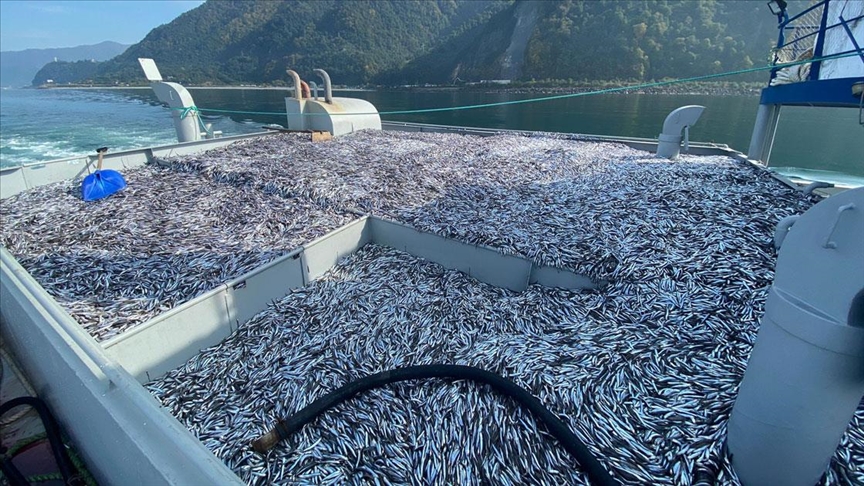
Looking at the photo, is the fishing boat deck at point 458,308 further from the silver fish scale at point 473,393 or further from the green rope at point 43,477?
the green rope at point 43,477

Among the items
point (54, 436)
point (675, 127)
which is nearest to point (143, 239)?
point (54, 436)

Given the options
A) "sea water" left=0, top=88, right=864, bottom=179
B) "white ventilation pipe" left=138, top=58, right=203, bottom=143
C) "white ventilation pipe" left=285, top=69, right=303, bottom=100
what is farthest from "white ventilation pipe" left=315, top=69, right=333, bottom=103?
"white ventilation pipe" left=138, top=58, right=203, bottom=143

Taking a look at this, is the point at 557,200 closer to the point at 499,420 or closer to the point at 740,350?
the point at 740,350

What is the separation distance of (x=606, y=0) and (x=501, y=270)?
279ft

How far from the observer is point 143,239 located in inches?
248

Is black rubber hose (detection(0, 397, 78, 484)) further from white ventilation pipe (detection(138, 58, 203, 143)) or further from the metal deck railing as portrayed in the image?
the metal deck railing

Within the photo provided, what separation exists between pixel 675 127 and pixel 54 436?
11.9 m

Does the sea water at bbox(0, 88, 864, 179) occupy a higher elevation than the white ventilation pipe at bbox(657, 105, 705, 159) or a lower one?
lower

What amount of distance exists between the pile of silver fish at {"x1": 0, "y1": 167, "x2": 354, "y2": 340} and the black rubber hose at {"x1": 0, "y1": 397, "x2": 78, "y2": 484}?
831 mm

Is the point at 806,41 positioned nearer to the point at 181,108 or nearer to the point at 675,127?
the point at 675,127

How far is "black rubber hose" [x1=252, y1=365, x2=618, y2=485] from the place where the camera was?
2848 millimetres

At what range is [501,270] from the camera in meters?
5.75

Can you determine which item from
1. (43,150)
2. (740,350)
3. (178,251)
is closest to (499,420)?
(740,350)

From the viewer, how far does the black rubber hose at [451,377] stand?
9.34ft
